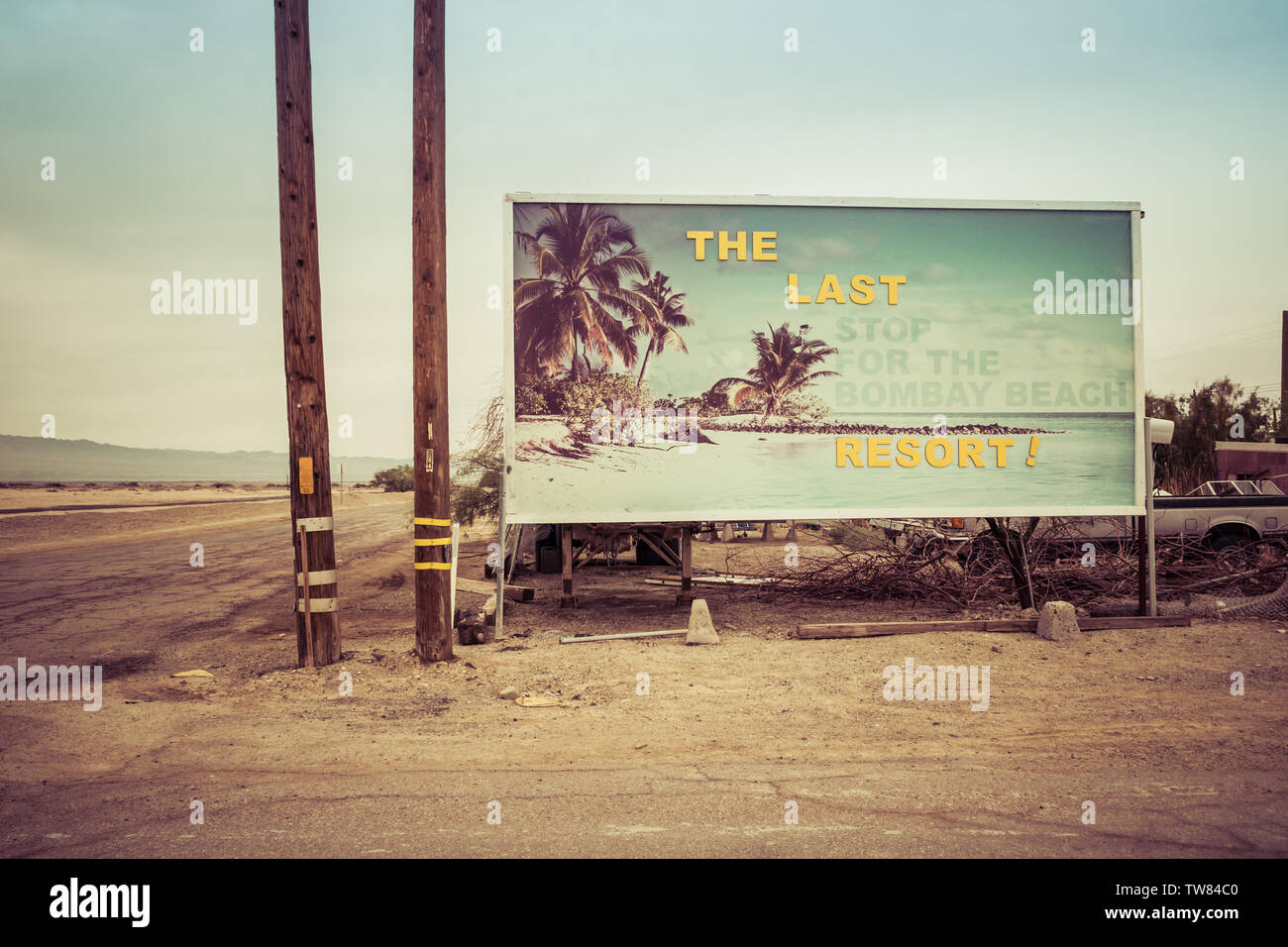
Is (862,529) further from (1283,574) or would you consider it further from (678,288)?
(678,288)

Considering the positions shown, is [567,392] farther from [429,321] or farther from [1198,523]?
[1198,523]

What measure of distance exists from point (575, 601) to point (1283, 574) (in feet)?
32.3

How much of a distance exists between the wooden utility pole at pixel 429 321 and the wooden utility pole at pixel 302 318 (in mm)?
908

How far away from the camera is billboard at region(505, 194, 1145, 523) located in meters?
10.5

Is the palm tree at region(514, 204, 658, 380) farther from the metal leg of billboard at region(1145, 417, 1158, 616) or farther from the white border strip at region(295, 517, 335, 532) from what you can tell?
the metal leg of billboard at region(1145, 417, 1158, 616)

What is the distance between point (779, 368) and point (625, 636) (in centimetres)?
371

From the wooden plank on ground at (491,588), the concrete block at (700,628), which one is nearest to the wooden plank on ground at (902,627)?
the concrete block at (700,628)

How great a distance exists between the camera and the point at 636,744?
20.0 ft

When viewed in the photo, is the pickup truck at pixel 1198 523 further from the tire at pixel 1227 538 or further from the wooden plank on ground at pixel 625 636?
the wooden plank on ground at pixel 625 636

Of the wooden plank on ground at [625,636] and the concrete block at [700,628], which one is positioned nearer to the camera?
the concrete block at [700,628]

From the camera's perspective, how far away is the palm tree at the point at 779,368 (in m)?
10.6

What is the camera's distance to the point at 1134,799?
4711mm

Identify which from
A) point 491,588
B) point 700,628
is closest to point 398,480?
point 491,588

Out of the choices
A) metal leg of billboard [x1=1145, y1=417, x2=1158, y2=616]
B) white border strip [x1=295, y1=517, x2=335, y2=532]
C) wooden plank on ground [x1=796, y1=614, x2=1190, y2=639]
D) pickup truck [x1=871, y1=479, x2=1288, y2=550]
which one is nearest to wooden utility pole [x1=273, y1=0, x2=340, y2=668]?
white border strip [x1=295, y1=517, x2=335, y2=532]
